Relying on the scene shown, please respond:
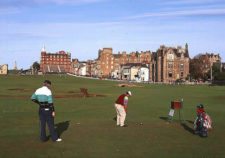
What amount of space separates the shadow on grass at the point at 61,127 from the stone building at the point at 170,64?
470 ft

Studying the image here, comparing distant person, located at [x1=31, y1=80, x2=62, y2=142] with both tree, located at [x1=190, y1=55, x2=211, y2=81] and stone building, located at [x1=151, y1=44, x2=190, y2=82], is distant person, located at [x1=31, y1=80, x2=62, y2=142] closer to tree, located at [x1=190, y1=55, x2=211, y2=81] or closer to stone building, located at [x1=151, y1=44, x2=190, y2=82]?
stone building, located at [x1=151, y1=44, x2=190, y2=82]

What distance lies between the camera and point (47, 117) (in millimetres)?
17766

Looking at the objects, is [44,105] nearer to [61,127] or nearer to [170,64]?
[61,127]

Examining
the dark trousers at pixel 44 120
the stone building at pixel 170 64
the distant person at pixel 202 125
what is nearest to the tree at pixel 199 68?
the stone building at pixel 170 64

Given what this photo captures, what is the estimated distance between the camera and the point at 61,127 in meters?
22.4

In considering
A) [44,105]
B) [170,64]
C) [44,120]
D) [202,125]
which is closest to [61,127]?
[44,120]

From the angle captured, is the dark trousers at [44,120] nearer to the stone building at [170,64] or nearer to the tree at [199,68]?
the stone building at [170,64]

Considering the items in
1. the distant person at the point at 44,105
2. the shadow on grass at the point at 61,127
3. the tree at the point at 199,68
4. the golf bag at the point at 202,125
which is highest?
the tree at the point at 199,68

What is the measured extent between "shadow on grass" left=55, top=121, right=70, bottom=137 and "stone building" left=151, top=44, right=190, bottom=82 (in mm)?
143156

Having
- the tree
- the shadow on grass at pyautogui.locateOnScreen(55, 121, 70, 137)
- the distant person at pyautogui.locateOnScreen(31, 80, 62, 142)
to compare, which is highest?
the tree

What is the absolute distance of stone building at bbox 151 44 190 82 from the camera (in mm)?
167750

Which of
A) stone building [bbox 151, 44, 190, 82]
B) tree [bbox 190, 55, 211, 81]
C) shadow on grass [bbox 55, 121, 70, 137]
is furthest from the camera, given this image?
tree [bbox 190, 55, 211, 81]

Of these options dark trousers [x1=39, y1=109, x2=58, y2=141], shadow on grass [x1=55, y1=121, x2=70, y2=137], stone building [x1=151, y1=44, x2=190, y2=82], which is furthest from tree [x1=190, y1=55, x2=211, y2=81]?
dark trousers [x1=39, y1=109, x2=58, y2=141]

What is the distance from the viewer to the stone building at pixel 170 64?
167750 millimetres
